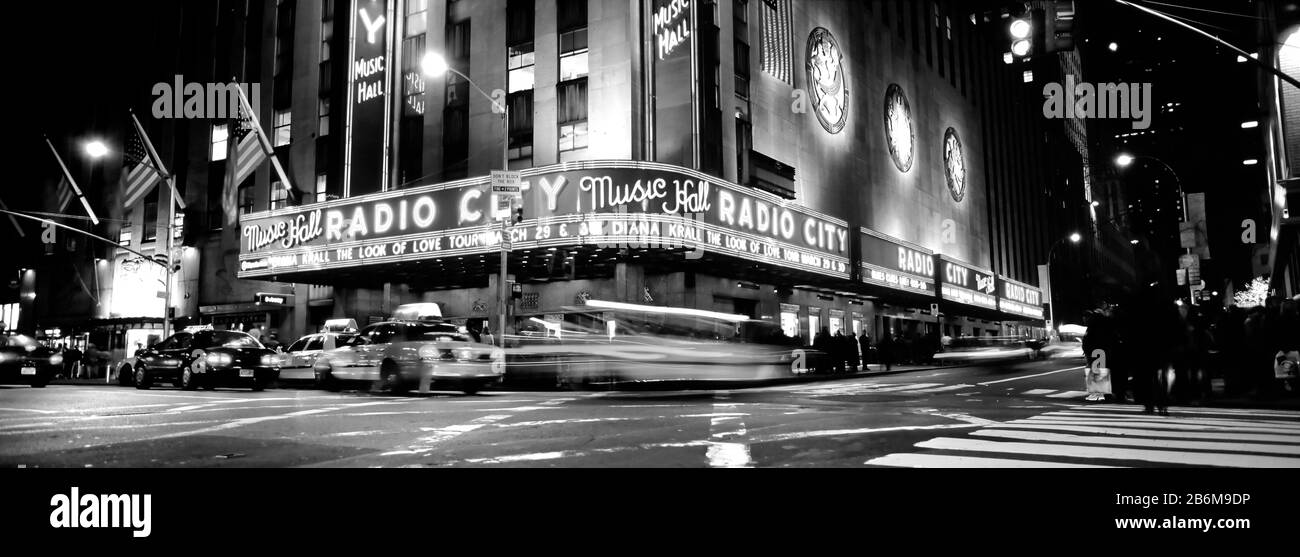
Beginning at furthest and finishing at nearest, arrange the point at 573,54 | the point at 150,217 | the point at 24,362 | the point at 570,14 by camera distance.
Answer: the point at 150,217 < the point at 570,14 < the point at 573,54 < the point at 24,362

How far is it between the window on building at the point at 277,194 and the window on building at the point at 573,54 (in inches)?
685

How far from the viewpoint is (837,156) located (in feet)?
132

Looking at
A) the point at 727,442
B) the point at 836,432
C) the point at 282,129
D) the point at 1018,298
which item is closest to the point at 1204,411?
the point at 836,432

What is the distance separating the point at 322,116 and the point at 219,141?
945cm

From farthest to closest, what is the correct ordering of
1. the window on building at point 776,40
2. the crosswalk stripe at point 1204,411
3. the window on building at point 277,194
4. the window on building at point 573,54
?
the window on building at point 277,194 → the window on building at point 776,40 → the window on building at point 573,54 → the crosswalk stripe at point 1204,411

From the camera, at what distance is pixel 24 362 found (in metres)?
20.0

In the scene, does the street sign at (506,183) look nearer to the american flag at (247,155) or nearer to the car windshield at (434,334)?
the car windshield at (434,334)

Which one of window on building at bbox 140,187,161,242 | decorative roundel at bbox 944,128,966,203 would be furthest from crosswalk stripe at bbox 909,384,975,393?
window on building at bbox 140,187,161,242

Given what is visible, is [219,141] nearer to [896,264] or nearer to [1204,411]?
[896,264]

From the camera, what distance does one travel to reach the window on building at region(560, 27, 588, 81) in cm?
2950

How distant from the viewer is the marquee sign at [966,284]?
44.5 m

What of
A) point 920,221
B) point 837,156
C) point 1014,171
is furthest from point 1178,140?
point 837,156

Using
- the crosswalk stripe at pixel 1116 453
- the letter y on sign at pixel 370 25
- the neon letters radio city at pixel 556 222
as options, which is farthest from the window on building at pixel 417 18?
the crosswalk stripe at pixel 1116 453
